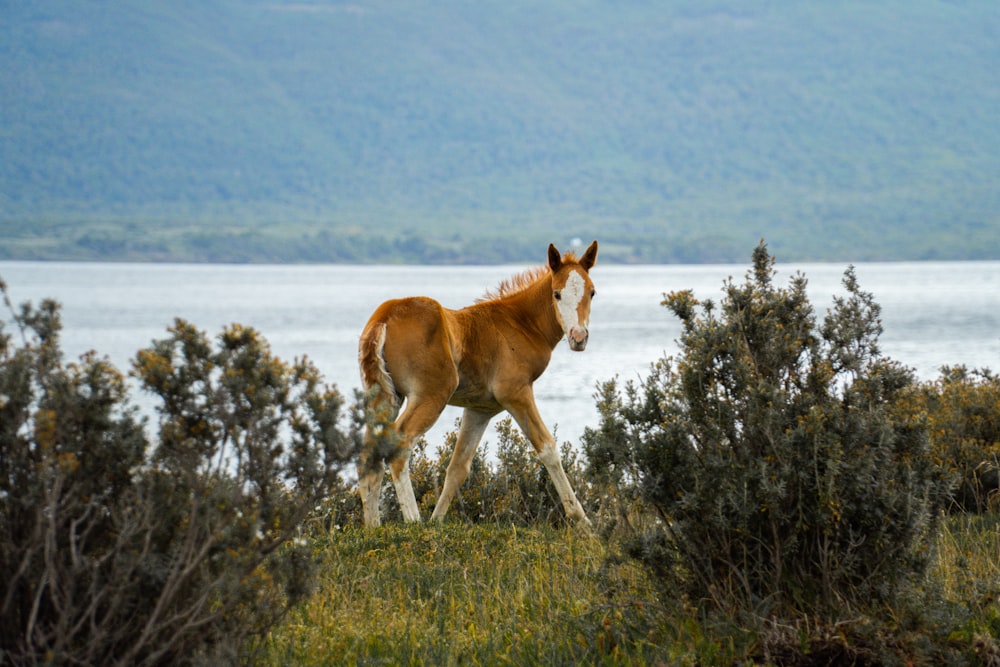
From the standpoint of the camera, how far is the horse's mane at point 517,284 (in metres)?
10.8

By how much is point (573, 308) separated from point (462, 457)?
5.37ft

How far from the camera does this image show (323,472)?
15.8ft

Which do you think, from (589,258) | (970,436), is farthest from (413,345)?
(970,436)

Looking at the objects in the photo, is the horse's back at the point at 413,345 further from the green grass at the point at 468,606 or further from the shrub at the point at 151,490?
the shrub at the point at 151,490

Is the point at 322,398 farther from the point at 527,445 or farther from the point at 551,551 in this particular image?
the point at 527,445

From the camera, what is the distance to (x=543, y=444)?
9.66 meters

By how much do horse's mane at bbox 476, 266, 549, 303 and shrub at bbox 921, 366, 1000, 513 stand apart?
3621mm

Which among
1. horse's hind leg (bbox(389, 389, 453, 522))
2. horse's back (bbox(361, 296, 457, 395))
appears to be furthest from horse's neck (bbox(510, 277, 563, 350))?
horse's hind leg (bbox(389, 389, 453, 522))

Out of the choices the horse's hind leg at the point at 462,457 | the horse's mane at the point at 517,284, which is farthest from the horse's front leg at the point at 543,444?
the horse's mane at the point at 517,284

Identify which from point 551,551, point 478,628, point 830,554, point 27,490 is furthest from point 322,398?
point 551,551

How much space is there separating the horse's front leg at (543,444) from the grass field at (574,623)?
181 cm

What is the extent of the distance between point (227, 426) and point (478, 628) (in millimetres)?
2174

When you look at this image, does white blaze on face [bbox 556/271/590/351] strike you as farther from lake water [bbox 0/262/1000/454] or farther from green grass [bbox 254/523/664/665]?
green grass [bbox 254/523/664/665]

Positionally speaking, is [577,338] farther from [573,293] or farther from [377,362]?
[377,362]
